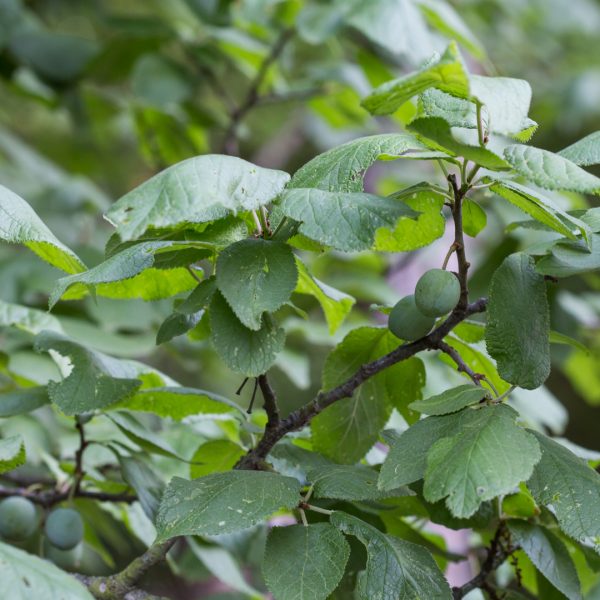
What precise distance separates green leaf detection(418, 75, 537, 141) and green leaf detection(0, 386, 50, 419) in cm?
40

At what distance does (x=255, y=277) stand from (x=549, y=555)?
0.31 metres

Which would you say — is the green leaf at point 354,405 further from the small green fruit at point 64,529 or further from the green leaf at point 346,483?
the small green fruit at point 64,529

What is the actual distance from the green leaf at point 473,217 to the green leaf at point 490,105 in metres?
0.09

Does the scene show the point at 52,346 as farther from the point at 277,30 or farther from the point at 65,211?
the point at 277,30

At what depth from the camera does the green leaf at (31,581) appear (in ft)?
1.57

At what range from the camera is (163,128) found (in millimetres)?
1722

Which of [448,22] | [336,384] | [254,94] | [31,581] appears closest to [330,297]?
[336,384]

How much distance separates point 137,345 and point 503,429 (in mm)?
874

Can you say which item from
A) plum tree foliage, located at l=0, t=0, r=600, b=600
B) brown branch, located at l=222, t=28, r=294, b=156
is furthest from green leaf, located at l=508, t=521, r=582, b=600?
brown branch, located at l=222, t=28, r=294, b=156

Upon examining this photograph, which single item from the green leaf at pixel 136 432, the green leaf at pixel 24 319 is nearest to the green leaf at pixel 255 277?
the green leaf at pixel 136 432

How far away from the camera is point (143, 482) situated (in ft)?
2.45

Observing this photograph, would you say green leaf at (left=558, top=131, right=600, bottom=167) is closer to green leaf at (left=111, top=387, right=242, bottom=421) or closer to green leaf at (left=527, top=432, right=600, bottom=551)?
green leaf at (left=527, top=432, right=600, bottom=551)

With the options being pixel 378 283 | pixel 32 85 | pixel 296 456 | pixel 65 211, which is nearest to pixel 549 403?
pixel 378 283

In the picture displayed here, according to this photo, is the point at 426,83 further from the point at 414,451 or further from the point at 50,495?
the point at 50,495
